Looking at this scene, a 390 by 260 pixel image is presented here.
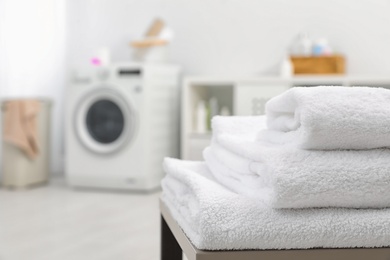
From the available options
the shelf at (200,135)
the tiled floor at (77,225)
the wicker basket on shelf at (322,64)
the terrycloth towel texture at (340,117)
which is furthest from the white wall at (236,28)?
the terrycloth towel texture at (340,117)

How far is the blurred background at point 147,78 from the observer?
3651mm

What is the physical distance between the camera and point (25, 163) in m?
3.81

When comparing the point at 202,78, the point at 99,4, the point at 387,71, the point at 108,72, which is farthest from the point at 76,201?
the point at 387,71

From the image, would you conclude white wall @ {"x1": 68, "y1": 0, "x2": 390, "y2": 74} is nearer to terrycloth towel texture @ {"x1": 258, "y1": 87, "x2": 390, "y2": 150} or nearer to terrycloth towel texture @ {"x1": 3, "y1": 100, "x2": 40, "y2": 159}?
terrycloth towel texture @ {"x1": 3, "y1": 100, "x2": 40, "y2": 159}

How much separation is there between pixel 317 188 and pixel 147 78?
2965 mm

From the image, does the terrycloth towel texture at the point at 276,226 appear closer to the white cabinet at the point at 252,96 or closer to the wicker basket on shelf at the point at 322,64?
the white cabinet at the point at 252,96

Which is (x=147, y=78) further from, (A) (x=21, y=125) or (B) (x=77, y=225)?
(B) (x=77, y=225)

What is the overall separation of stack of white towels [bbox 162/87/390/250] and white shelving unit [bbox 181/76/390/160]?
8.35 feet

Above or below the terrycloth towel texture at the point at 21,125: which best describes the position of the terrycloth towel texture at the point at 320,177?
above

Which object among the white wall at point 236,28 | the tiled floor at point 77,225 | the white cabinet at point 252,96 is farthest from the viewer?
the white wall at point 236,28

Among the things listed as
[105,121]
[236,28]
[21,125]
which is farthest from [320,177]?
[236,28]

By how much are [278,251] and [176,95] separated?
11.2ft

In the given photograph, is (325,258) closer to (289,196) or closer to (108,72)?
(289,196)

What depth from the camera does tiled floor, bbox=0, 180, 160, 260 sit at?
2182 mm
